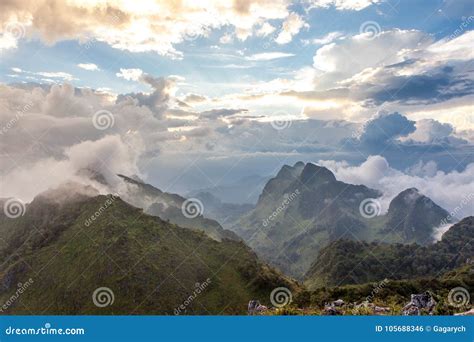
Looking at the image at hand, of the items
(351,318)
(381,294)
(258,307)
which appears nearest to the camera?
(351,318)

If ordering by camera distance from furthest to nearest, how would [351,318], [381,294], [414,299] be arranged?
[381,294], [414,299], [351,318]

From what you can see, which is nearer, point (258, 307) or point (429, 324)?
point (429, 324)

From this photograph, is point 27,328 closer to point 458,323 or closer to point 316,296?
point 458,323

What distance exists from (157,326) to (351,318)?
13.6 metres

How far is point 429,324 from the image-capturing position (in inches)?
1230

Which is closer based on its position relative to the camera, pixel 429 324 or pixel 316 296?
pixel 429 324

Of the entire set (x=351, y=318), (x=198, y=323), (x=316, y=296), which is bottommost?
(x=316, y=296)

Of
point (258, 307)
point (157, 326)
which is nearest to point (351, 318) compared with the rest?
point (157, 326)

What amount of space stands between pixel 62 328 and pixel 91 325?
242 cm

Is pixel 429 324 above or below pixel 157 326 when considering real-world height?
above

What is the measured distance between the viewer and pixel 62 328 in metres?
31.7

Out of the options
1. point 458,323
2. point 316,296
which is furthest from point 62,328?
point 316,296

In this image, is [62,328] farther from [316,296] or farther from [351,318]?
[316,296]

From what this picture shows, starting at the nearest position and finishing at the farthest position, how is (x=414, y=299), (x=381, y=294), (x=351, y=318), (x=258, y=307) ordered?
(x=351, y=318), (x=414, y=299), (x=258, y=307), (x=381, y=294)
